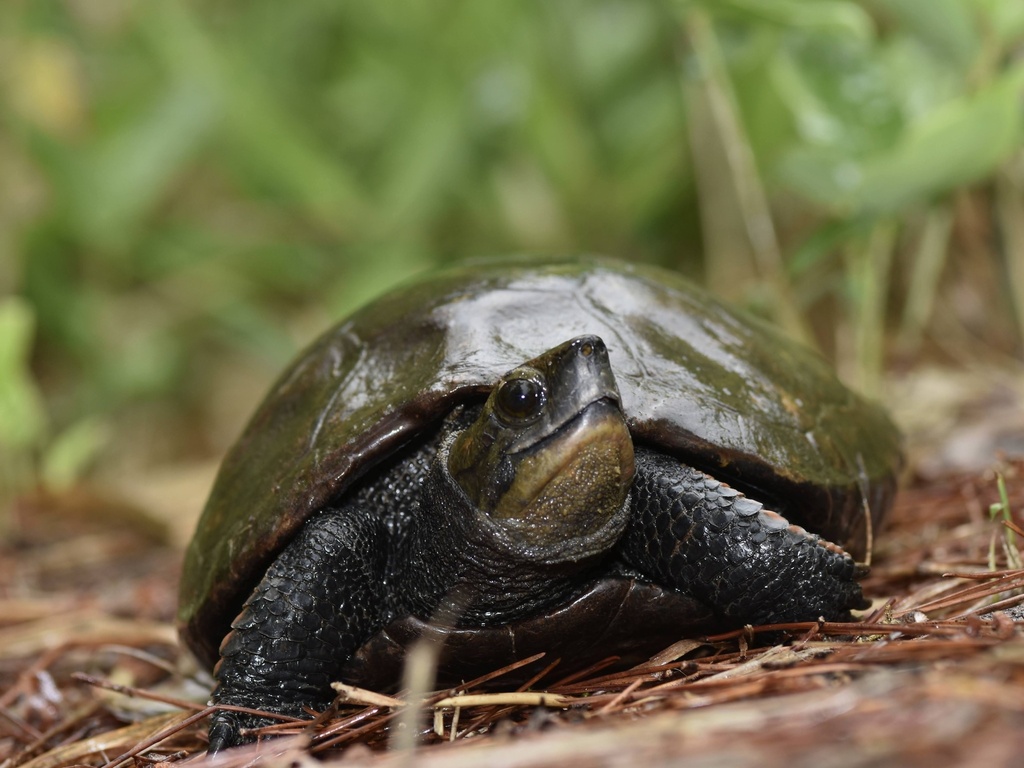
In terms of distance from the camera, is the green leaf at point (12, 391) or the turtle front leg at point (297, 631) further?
the green leaf at point (12, 391)

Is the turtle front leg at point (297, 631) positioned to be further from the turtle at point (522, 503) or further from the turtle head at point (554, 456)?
the turtle head at point (554, 456)

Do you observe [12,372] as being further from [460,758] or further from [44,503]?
[460,758]

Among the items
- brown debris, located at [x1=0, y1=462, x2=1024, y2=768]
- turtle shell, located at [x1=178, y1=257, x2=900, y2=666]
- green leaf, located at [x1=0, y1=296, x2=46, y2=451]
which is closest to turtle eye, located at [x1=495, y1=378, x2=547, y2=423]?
turtle shell, located at [x1=178, y1=257, x2=900, y2=666]

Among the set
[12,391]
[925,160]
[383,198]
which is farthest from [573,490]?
[383,198]

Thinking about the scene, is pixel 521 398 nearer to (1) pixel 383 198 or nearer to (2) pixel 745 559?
(2) pixel 745 559

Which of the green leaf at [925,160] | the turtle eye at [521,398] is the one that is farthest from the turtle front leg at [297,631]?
the green leaf at [925,160]

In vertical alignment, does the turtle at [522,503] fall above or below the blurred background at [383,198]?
below
